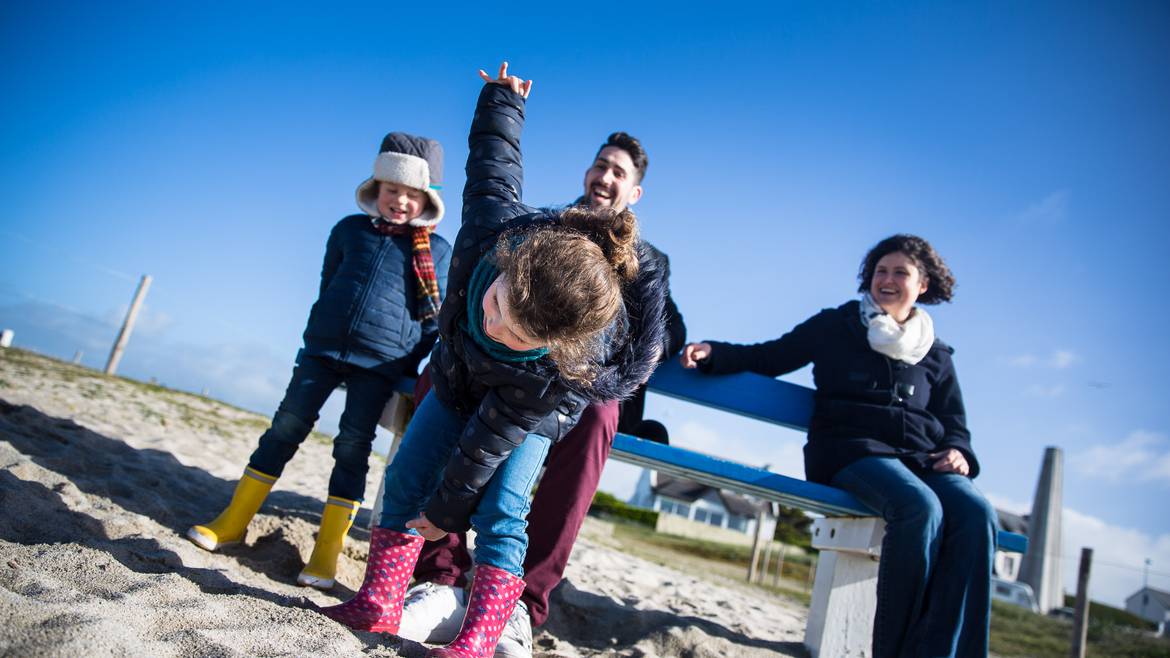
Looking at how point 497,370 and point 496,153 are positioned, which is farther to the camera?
point 496,153

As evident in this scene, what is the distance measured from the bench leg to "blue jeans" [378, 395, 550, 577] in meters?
1.65

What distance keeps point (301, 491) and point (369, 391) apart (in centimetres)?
204

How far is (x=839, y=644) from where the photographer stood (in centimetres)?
303

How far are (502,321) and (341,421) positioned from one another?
157cm

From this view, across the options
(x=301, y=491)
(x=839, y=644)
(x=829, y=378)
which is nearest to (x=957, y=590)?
(x=839, y=644)

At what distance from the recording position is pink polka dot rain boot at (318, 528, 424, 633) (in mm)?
2018

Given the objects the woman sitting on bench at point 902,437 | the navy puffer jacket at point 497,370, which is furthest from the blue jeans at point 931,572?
the navy puffer jacket at point 497,370

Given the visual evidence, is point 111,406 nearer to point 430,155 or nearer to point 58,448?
point 58,448

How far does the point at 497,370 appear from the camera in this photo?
2043 mm

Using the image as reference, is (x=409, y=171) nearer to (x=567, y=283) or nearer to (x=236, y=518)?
(x=236, y=518)

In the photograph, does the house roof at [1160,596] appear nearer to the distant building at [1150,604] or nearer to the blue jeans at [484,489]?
the distant building at [1150,604]

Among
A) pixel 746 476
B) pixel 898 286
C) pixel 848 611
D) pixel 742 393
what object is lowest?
pixel 848 611

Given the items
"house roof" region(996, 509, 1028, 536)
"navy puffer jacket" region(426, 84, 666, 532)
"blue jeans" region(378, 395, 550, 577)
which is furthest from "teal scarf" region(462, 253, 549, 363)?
"house roof" region(996, 509, 1028, 536)

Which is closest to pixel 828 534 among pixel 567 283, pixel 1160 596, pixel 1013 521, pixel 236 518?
pixel 567 283
